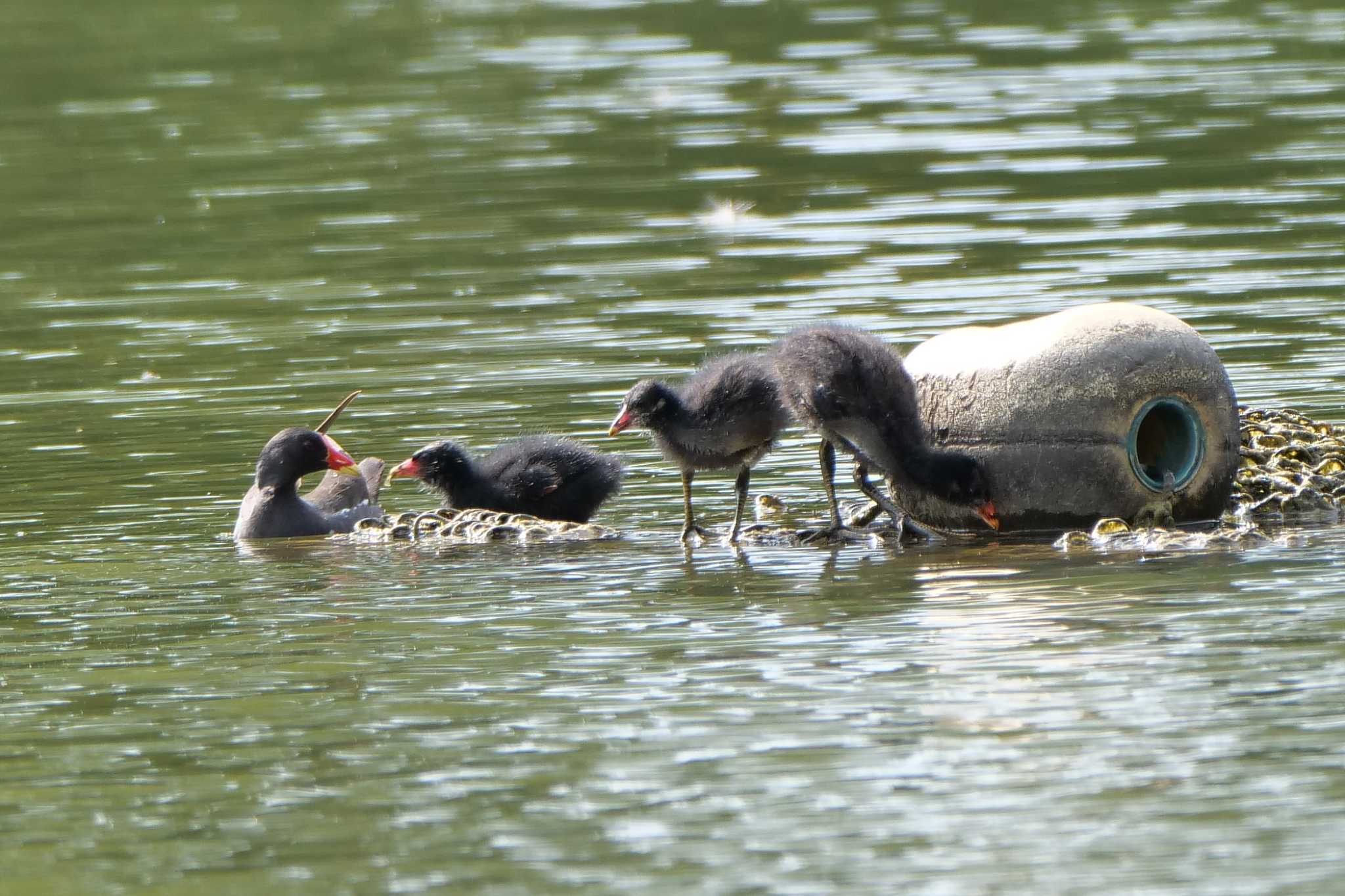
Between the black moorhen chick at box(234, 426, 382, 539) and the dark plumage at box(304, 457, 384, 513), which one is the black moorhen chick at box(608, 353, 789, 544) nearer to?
the black moorhen chick at box(234, 426, 382, 539)

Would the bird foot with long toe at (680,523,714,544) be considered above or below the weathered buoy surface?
below

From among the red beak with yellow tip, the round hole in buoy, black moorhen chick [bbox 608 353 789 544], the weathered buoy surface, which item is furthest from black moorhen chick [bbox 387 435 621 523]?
the round hole in buoy

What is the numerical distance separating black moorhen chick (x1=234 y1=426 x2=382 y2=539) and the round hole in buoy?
165 inches

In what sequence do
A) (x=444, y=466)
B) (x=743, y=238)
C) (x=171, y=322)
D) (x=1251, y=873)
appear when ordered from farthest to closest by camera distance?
(x=743, y=238), (x=171, y=322), (x=444, y=466), (x=1251, y=873)

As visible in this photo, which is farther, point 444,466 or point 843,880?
Result: point 444,466

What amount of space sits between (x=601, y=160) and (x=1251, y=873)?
20262 millimetres

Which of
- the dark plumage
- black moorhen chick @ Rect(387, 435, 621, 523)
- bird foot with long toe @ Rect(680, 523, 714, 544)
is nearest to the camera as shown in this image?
bird foot with long toe @ Rect(680, 523, 714, 544)

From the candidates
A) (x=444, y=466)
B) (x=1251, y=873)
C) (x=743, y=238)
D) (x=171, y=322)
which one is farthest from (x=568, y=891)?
(x=743, y=238)

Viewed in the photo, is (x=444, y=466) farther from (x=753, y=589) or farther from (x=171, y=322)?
(x=171, y=322)

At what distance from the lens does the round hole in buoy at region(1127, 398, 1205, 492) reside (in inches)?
421

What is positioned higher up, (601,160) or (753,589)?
(601,160)

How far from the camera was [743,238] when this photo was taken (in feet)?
69.2

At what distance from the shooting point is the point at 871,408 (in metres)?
10.8

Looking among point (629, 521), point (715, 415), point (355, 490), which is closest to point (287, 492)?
point (355, 490)
